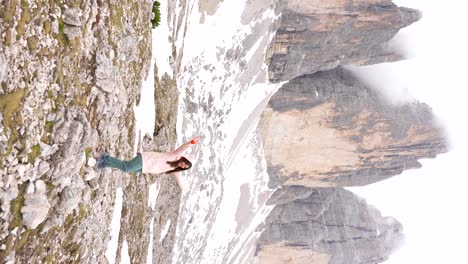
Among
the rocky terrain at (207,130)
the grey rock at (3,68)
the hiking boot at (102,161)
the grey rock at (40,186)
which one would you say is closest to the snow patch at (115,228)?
the rocky terrain at (207,130)

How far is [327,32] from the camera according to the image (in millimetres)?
34500

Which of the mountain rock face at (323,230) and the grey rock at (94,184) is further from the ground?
the grey rock at (94,184)

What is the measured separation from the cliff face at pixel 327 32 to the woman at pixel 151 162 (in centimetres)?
2405

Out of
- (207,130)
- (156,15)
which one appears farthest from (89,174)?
(207,130)

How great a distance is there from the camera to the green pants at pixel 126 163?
10000 millimetres

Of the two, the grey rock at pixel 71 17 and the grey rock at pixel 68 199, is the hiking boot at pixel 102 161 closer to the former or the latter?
the grey rock at pixel 68 199

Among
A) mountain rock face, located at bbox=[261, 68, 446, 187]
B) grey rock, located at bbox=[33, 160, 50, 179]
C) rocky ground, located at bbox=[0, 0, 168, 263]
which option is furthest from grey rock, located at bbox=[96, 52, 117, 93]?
mountain rock face, located at bbox=[261, 68, 446, 187]

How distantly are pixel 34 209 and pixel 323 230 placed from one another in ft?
149

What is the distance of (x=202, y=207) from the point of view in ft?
88.8

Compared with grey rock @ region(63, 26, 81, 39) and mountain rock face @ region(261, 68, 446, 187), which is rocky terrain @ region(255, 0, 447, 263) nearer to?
mountain rock face @ region(261, 68, 446, 187)

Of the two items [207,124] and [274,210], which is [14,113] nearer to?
[207,124]

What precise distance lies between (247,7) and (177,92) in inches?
420

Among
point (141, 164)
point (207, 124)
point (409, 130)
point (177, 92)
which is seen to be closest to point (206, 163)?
point (207, 124)

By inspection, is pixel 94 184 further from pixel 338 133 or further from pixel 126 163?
pixel 338 133
